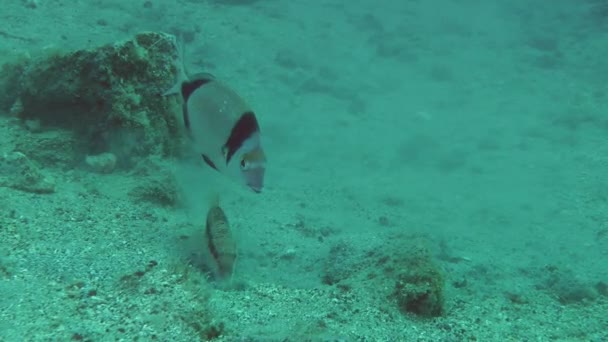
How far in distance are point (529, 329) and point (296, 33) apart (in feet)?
38.4

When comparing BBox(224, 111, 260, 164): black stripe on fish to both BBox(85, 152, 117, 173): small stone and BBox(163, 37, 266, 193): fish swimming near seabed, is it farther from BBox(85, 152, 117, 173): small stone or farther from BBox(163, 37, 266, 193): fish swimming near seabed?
BBox(85, 152, 117, 173): small stone

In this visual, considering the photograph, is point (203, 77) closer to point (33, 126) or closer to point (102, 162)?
point (102, 162)

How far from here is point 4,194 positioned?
335 cm

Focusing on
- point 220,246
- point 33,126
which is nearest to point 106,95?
point 33,126

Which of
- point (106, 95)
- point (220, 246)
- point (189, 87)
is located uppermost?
point (189, 87)

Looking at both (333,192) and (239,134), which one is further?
(333,192)

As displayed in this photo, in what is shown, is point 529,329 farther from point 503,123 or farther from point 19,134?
point 503,123

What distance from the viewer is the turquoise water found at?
2.57m

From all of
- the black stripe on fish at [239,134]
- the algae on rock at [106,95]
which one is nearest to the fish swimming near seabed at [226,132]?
the black stripe on fish at [239,134]

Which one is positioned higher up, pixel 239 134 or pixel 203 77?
pixel 203 77

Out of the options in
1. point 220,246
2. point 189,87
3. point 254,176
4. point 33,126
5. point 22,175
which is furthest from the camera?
point 33,126

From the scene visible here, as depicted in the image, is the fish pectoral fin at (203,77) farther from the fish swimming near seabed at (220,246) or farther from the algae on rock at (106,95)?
the algae on rock at (106,95)

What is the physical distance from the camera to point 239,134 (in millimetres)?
1871

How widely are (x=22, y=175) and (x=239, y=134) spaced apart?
2680 mm
